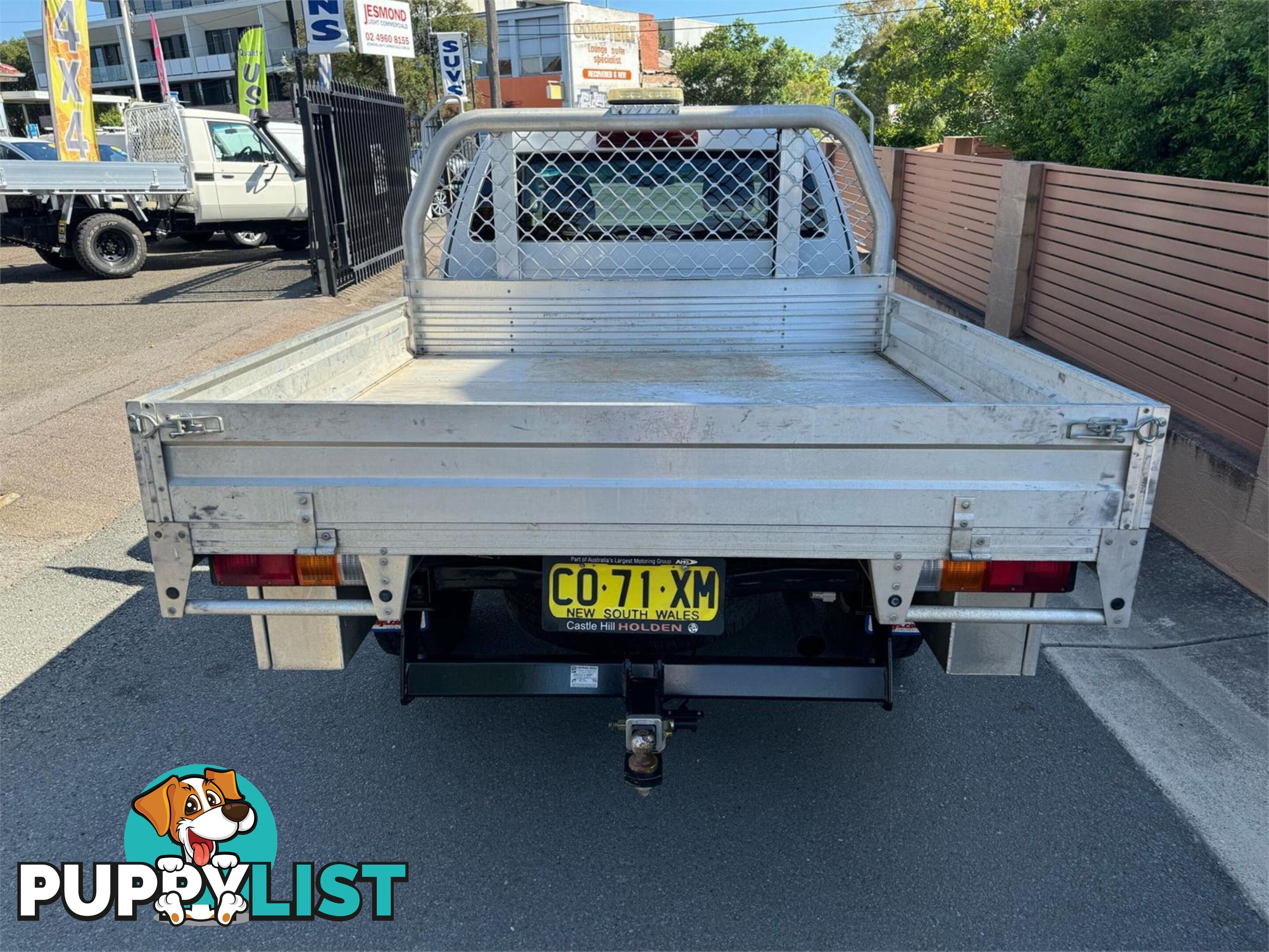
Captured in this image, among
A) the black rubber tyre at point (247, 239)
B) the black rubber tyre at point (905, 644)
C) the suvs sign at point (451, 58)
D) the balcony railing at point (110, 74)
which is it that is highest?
the balcony railing at point (110, 74)

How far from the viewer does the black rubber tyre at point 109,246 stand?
12430mm

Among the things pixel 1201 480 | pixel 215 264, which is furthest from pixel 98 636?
pixel 215 264

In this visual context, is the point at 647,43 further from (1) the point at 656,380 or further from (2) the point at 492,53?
(1) the point at 656,380

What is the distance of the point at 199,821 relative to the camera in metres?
2.92

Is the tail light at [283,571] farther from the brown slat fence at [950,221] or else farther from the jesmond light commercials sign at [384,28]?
the jesmond light commercials sign at [384,28]

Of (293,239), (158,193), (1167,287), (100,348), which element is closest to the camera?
(1167,287)

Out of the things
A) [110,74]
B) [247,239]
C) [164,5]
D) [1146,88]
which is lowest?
[247,239]

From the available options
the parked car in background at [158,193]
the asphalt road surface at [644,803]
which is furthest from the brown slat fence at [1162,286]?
the parked car in background at [158,193]

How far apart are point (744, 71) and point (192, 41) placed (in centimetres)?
3158

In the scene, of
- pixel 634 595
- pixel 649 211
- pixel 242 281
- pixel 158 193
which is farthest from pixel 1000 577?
pixel 158 193

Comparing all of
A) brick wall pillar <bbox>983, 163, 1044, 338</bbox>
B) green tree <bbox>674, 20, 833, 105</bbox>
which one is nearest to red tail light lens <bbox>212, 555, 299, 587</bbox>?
brick wall pillar <bbox>983, 163, 1044, 338</bbox>

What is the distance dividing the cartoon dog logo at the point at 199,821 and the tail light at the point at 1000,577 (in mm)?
2052

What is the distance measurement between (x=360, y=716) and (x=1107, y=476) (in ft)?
8.42

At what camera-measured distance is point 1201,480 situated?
15.2ft
